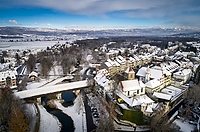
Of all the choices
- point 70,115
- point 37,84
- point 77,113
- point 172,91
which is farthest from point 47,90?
point 172,91

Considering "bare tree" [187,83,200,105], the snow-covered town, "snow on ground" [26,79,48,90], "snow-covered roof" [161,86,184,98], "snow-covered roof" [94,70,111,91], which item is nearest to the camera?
the snow-covered town

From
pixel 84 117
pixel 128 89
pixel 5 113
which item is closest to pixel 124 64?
pixel 128 89

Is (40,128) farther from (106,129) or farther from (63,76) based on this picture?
(63,76)

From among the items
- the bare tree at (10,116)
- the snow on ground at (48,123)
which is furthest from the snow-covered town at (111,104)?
the bare tree at (10,116)

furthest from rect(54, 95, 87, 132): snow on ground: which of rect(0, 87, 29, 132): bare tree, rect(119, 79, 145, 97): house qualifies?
rect(119, 79, 145, 97): house

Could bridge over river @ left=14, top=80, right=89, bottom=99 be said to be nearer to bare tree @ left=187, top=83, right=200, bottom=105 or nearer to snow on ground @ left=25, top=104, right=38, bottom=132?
snow on ground @ left=25, top=104, right=38, bottom=132

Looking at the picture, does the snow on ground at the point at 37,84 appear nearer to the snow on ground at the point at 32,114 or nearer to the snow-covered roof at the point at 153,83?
the snow on ground at the point at 32,114
